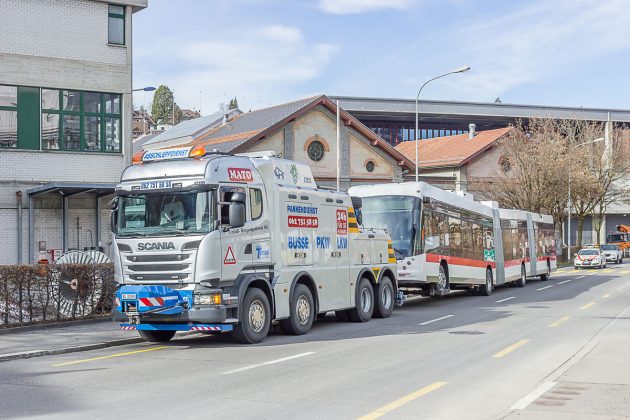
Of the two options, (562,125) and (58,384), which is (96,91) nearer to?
(58,384)

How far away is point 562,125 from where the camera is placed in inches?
2451

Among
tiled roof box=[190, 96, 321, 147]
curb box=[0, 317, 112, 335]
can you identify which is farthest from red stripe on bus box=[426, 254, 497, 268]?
tiled roof box=[190, 96, 321, 147]

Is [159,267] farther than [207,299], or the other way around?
[159,267]

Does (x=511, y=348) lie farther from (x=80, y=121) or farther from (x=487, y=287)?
(x=80, y=121)

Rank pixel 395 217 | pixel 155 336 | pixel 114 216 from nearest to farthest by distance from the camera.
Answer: pixel 114 216 < pixel 155 336 < pixel 395 217

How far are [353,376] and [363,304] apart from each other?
27.8 ft

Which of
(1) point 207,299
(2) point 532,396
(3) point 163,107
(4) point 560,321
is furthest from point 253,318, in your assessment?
(3) point 163,107

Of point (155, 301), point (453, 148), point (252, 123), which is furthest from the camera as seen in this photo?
point (453, 148)

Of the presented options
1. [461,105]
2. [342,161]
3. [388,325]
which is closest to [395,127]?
[461,105]

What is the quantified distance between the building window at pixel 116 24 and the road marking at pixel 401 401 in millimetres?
20254

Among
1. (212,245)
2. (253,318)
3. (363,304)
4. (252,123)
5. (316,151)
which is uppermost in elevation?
(252,123)

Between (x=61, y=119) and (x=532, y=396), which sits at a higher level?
(x=61, y=119)

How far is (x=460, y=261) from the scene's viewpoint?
26.5 metres

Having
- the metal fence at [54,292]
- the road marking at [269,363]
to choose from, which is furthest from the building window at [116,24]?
the road marking at [269,363]
